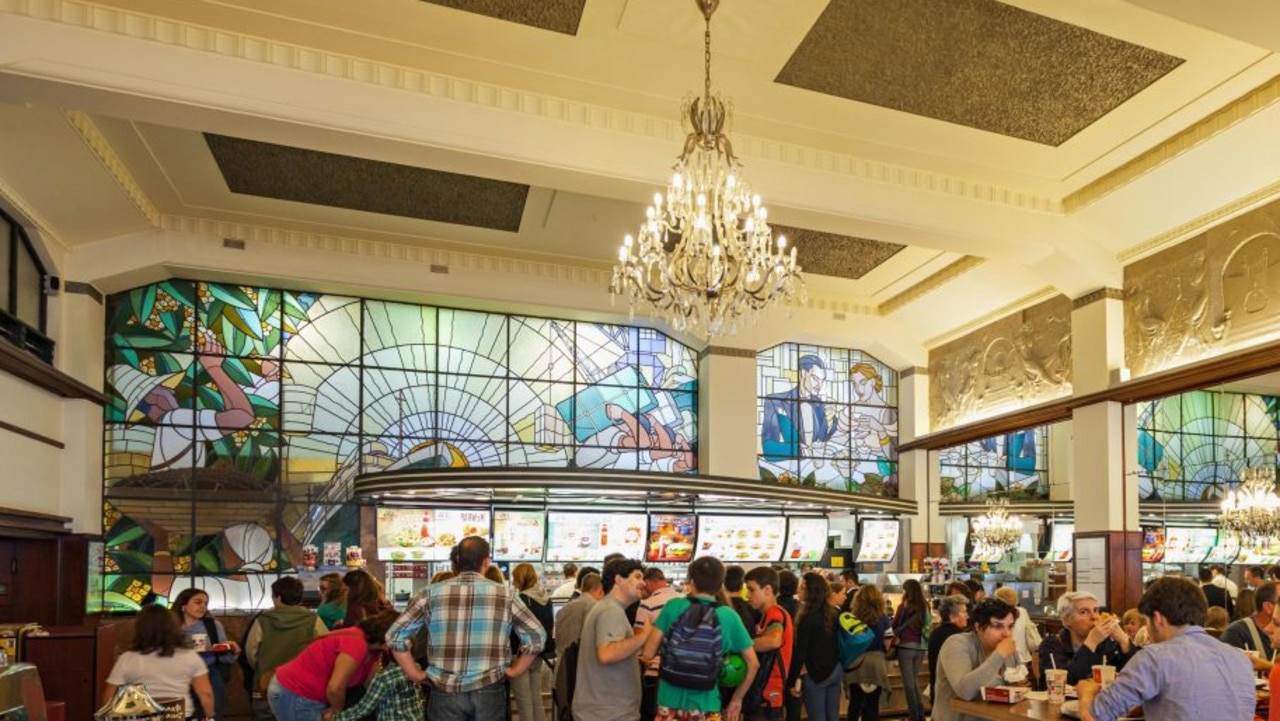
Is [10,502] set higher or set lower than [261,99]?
lower

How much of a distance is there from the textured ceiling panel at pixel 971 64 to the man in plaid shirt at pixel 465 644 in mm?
4728

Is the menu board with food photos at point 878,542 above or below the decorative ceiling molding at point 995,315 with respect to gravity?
below

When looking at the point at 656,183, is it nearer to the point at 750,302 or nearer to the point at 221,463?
the point at 750,302

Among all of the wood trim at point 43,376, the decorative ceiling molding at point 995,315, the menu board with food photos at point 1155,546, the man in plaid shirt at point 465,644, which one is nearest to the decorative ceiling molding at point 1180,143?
the decorative ceiling molding at point 995,315

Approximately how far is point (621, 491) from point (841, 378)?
5.45m

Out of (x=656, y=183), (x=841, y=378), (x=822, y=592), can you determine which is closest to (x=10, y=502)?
(x=656, y=183)

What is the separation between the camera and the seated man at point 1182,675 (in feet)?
11.0

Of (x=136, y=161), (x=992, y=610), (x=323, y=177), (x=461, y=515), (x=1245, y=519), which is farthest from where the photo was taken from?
(x=1245, y=519)

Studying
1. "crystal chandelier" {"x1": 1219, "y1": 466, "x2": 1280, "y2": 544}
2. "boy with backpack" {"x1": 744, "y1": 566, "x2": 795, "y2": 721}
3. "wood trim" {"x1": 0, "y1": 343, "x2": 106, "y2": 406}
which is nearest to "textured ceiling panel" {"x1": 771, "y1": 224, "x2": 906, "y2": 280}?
"crystal chandelier" {"x1": 1219, "y1": 466, "x2": 1280, "y2": 544}

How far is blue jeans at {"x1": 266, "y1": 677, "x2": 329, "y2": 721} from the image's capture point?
454 centimetres

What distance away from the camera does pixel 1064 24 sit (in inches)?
271

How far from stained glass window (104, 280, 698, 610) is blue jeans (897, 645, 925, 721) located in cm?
575

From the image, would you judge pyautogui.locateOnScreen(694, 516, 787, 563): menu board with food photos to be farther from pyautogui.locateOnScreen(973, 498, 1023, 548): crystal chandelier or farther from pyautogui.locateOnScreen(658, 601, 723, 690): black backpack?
pyautogui.locateOnScreen(658, 601, 723, 690): black backpack

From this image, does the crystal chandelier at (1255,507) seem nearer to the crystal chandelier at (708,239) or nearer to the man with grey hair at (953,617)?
the man with grey hair at (953,617)
